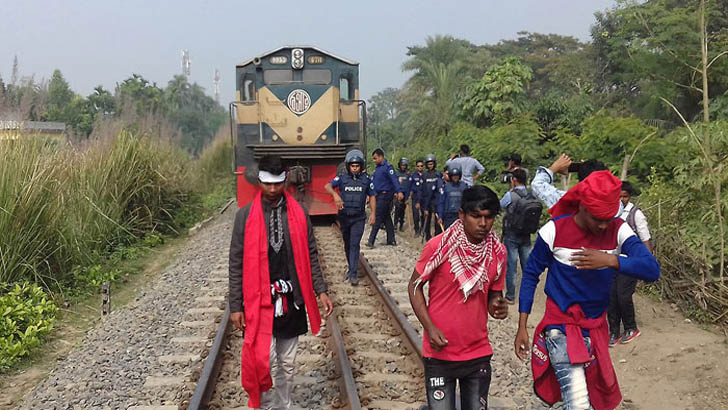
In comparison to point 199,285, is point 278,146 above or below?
above

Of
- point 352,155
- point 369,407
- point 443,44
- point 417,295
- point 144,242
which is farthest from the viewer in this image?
point 443,44

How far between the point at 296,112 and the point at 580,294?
10.0 meters

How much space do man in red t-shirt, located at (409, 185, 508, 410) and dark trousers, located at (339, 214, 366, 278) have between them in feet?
15.0

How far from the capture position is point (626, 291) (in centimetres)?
560

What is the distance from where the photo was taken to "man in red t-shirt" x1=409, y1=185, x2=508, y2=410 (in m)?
3.06

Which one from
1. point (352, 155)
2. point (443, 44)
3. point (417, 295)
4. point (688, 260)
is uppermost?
point (443, 44)

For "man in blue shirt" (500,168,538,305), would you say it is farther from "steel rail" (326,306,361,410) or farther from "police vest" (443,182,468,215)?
"steel rail" (326,306,361,410)

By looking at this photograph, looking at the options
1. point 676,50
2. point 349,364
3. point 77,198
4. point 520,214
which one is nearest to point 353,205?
point 520,214

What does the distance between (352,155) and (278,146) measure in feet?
13.9

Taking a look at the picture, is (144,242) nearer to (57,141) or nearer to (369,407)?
(57,141)

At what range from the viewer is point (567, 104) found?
1614 cm

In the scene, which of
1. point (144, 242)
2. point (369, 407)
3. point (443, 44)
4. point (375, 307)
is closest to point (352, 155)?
point (375, 307)

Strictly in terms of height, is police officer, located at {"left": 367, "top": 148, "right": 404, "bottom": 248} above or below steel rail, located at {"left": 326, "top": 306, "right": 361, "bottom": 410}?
above

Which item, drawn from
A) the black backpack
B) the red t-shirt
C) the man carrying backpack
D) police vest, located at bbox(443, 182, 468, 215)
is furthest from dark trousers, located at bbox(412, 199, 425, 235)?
the red t-shirt
